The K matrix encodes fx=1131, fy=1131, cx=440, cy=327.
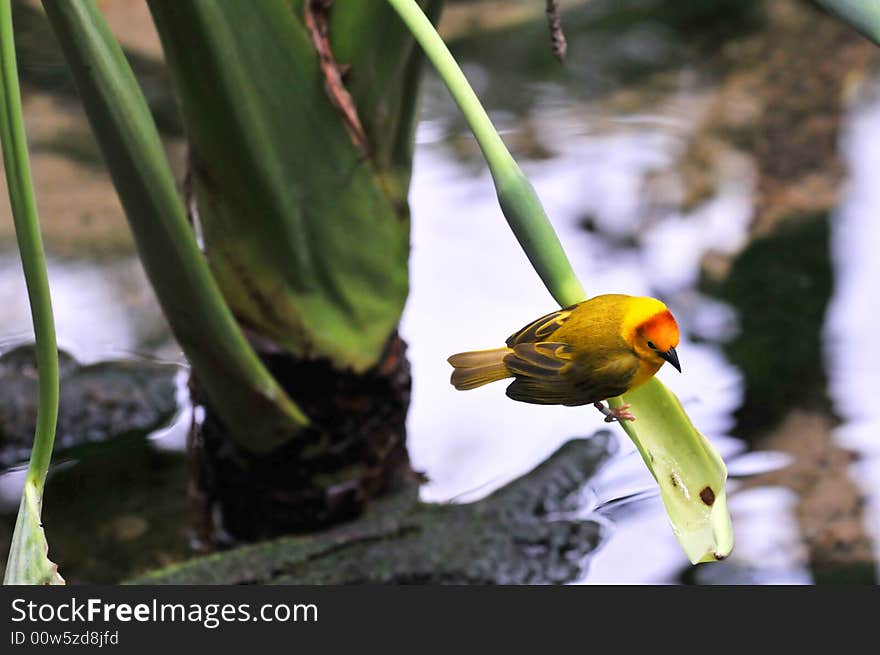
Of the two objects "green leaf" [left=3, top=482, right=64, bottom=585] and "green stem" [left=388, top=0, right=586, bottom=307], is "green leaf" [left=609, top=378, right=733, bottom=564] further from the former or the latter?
"green leaf" [left=3, top=482, right=64, bottom=585]

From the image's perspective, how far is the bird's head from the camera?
390 millimetres

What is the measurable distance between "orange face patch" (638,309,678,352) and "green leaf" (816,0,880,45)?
0.41 feet

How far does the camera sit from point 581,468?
100cm

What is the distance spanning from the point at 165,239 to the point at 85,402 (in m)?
0.48

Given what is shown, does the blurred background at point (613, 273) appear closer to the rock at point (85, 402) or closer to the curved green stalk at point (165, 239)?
the rock at point (85, 402)

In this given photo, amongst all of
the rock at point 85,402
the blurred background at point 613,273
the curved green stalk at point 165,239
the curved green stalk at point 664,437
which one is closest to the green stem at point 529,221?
the curved green stalk at point 664,437

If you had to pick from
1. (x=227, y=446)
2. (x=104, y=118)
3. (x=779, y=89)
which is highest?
(x=104, y=118)

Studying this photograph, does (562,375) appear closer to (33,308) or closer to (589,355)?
(589,355)

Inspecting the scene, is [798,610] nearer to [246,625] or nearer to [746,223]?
[246,625]

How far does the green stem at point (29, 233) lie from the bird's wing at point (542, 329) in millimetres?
194

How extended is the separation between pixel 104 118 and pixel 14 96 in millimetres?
161

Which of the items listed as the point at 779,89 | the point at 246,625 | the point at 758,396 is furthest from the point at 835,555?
the point at 779,89

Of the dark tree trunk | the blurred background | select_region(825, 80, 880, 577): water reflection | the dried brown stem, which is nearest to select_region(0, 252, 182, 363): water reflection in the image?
the blurred background

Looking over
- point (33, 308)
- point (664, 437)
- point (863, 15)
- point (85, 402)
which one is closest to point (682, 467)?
point (664, 437)
